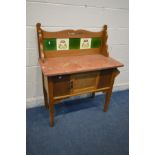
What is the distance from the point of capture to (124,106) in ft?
6.98

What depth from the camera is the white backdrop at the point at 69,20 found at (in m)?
1.57

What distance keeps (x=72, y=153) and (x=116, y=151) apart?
405 mm

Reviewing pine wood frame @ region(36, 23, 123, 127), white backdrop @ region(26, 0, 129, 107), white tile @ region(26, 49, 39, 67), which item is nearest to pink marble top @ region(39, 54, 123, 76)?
pine wood frame @ region(36, 23, 123, 127)

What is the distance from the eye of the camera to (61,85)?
4.86ft

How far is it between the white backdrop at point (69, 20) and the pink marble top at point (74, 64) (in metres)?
0.29

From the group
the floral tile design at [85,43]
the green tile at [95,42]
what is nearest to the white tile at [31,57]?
the floral tile design at [85,43]

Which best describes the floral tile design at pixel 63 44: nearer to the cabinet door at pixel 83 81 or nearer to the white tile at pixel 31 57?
the white tile at pixel 31 57

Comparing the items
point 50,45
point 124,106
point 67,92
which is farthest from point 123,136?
point 50,45

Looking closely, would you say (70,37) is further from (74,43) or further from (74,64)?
(74,64)

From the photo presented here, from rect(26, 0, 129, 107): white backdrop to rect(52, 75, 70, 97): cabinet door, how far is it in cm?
44

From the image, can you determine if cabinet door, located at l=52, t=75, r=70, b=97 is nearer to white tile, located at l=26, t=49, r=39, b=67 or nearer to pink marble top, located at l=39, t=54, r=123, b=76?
pink marble top, located at l=39, t=54, r=123, b=76

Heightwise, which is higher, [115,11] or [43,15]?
[115,11]
